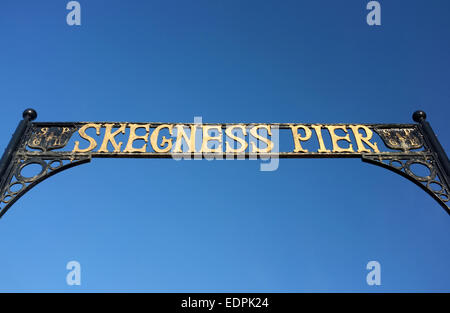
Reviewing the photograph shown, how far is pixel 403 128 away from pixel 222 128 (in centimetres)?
324

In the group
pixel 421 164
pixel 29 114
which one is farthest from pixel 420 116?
pixel 29 114

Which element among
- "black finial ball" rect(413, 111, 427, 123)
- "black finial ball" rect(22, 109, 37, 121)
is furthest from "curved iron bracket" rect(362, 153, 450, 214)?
"black finial ball" rect(22, 109, 37, 121)

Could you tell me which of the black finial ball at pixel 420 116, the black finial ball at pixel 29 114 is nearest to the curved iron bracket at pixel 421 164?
the black finial ball at pixel 420 116

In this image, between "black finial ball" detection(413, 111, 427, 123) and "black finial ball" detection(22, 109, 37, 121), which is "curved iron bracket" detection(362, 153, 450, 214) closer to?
"black finial ball" detection(413, 111, 427, 123)

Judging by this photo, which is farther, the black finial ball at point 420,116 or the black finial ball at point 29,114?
the black finial ball at point 420,116

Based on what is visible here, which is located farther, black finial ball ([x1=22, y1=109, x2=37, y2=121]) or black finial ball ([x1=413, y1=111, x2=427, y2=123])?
black finial ball ([x1=413, y1=111, x2=427, y2=123])

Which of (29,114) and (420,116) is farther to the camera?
(420,116)

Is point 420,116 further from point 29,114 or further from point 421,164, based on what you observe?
point 29,114

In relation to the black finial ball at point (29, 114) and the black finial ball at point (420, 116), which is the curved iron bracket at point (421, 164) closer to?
the black finial ball at point (420, 116)

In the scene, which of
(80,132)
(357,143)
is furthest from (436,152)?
(80,132)

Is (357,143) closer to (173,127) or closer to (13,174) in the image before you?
(173,127)

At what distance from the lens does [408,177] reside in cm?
677
